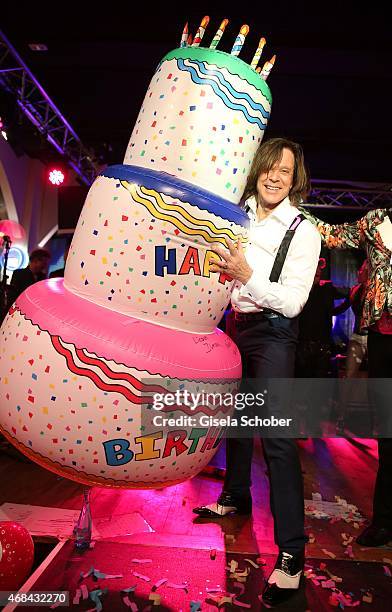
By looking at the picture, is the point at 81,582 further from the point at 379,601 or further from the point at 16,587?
the point at 379,601

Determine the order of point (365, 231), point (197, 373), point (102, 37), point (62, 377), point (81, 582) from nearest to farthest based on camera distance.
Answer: point (62, 377) < point (197, 373) < point (81, 582) < point (365, 231) < point (102, 37)

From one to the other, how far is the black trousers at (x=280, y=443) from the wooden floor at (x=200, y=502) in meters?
0.35

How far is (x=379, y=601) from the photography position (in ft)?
5.29

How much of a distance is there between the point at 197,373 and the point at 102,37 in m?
4.08

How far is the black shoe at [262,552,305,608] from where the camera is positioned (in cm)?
157

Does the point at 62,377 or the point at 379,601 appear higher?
the point at 62,377

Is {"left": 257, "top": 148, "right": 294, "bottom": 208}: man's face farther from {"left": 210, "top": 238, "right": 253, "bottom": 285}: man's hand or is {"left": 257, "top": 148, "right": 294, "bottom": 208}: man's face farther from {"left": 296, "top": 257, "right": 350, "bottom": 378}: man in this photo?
{"left": 296, "top": 257, "right": 350, "bottom": 378}: man

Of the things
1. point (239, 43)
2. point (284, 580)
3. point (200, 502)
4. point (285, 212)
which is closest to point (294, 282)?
point (285, 212)

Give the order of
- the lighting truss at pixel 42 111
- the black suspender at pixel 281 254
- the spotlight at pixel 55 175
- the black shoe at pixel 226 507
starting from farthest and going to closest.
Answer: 1. the spotlight at pixel 55 175
2. the lighting truss at pixel 42 111
3. the black shoe at pixel 226 507
4. the black suspender at pixel 281 254

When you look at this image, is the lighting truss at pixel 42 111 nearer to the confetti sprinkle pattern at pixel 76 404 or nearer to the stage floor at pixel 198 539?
the stage floor at pixel 198 539

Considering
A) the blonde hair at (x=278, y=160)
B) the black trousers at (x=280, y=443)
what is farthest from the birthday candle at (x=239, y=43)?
the black trousers at (x=280, y=443)

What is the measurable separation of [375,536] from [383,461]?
0.32m

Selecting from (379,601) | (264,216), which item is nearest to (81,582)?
(379,601)

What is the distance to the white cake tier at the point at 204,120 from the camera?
147cm
